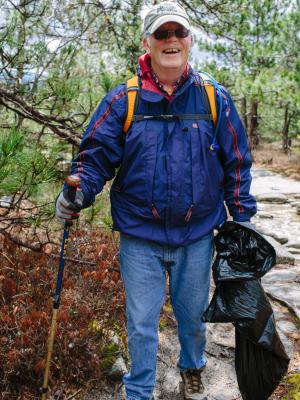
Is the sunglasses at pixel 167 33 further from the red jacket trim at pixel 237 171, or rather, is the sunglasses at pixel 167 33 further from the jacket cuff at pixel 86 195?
the jacket cuff at pixel 86 195

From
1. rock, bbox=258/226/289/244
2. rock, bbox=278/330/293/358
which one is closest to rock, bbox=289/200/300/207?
rock, bbox=258/226/289/244

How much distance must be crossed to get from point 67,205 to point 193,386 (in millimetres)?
1594

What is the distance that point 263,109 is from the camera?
22656mm

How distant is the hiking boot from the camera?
2.99 m

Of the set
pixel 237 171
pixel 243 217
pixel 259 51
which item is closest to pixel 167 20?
pixel 237 171

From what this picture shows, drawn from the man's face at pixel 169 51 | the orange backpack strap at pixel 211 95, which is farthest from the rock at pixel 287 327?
the man's face at pixel 169 51

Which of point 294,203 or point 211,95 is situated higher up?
point 211,95

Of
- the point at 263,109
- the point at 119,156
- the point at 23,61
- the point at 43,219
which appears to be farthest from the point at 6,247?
the point at 263,109

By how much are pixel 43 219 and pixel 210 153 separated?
5.11 feet

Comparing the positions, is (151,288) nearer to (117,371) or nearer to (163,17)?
(117,371)

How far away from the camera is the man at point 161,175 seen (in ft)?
7.95

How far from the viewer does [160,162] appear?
7.94ft

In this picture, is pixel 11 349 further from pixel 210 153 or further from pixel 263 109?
pixel 263 109

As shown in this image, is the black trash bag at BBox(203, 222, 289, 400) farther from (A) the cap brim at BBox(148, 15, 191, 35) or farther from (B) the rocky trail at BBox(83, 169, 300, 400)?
(A) the cap brim at BBox(148, 15, 191, 35)
